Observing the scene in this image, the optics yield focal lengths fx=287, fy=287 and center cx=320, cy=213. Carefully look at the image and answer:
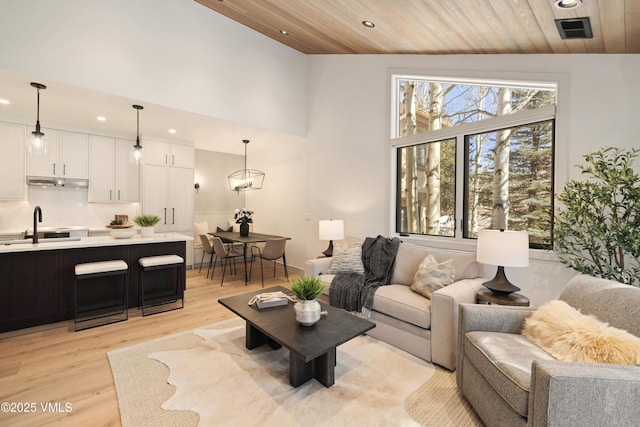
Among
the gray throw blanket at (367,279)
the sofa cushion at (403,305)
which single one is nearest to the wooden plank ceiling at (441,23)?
the gray throw blanket at (367,279)

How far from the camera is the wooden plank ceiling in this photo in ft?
7.77

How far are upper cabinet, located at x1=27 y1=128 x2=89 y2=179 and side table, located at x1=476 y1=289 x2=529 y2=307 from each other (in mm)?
6075

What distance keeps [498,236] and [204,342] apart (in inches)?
112

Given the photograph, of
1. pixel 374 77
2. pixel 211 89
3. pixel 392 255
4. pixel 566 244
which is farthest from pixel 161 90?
pixel 566 244

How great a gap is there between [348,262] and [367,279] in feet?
1.16

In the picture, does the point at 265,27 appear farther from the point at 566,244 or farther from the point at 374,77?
the point at 566,244

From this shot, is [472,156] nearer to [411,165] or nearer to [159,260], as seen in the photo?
[411,165]

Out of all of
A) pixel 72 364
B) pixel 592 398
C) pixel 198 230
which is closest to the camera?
pixel 592 398

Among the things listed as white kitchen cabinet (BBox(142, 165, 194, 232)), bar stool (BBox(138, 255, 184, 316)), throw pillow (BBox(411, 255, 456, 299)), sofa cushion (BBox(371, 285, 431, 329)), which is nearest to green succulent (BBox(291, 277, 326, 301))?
sofa cushion (BBox(371, 285, 431, 329))

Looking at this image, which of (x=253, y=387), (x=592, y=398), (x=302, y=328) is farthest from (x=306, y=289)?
(x=592, y=398)

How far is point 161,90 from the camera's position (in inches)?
146

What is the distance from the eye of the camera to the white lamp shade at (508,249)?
2.37 meters

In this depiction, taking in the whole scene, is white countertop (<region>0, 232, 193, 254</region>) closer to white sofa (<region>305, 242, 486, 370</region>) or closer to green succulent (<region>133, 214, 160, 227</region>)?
green succulent (<region>133, 214, 160, 227</region>)

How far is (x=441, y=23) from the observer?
9.82 ft
